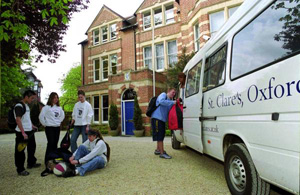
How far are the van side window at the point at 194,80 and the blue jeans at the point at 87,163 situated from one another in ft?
8.09

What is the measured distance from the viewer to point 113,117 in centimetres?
1340

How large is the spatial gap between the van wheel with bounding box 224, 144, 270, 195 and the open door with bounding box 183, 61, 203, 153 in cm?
94

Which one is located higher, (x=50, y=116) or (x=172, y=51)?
(x=172, y=51)

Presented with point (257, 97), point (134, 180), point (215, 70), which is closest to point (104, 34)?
point (215, 70)

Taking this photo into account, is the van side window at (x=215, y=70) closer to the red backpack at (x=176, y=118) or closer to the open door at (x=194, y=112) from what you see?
the open door at (x=194, y=112)

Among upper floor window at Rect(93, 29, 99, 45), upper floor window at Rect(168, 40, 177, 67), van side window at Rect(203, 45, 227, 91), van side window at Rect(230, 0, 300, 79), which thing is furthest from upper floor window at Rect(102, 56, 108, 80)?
van side window at Rect(230, 0, 300, 79)

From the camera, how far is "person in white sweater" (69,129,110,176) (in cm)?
378

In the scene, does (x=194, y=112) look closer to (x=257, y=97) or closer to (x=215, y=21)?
(x=257, y=97)

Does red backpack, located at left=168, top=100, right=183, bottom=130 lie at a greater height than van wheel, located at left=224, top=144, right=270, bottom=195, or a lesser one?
greater

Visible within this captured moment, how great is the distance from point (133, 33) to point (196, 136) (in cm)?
1349

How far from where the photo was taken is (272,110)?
73.3 inches

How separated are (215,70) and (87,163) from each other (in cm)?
302

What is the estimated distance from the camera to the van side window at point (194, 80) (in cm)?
402

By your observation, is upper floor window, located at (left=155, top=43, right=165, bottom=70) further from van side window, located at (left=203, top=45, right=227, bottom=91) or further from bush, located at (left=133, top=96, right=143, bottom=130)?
van side window, located at (left=203, top=45, right=227, bottom=91)
